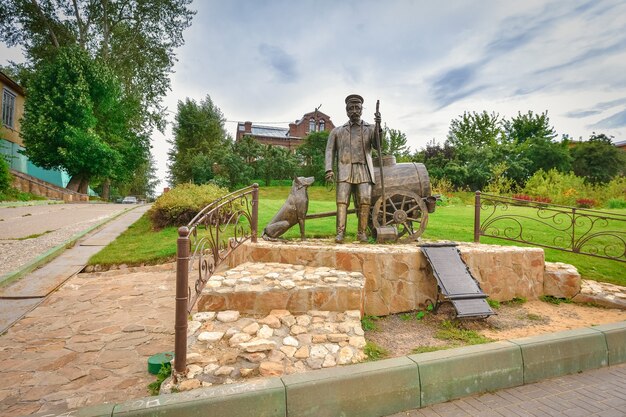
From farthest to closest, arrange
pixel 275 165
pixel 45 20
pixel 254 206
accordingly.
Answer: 1. pixel 275 165
2. pixel 45 20
3. pixel 254 206

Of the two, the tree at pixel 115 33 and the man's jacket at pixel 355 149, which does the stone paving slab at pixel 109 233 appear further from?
the tree at pixel 115 33

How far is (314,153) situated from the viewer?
90.0ft

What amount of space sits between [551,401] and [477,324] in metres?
1.46

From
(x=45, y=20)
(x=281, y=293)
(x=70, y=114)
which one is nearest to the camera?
(x=281, y=293)

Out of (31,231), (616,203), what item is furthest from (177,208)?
(616,203)

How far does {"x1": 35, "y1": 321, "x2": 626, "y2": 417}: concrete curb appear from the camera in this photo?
8.00ft

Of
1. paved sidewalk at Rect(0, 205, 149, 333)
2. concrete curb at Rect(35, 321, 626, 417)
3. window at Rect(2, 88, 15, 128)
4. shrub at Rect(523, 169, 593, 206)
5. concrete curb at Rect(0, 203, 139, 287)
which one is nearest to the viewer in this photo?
concrete curb at Rect(35, 321, 626, 417)

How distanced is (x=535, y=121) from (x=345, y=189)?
34.7 m

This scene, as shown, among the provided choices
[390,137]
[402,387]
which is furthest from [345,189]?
[390,137]

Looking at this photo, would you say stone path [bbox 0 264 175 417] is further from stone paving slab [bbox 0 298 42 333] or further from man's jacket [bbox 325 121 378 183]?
man's jacket [bbox 325 121 378 183]

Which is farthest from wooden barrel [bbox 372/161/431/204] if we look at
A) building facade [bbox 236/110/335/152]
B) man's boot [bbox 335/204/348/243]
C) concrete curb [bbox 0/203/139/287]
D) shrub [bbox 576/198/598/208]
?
building facade [bbox 236/110/335/152]

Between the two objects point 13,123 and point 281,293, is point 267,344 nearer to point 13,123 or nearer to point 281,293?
point 281,293

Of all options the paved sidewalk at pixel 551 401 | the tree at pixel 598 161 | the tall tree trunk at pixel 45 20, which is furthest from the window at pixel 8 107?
the tree at pixel 598 161

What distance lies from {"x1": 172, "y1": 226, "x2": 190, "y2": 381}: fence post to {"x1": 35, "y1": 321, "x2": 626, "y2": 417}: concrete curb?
0.40m
